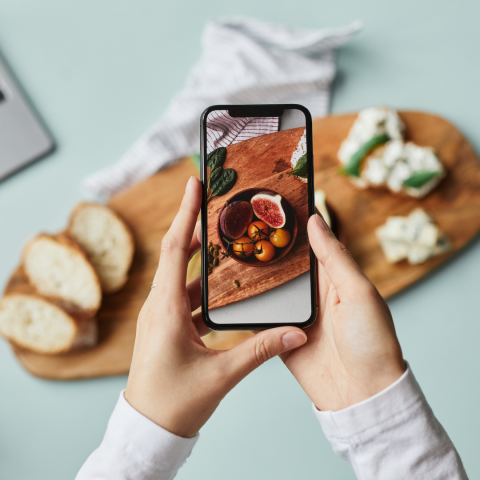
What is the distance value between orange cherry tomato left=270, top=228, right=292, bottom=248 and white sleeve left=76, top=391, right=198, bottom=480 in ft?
1.35

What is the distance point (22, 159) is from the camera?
1.59 m

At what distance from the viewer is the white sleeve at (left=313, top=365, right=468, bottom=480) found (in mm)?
771

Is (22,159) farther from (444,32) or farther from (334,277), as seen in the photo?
(444,32)

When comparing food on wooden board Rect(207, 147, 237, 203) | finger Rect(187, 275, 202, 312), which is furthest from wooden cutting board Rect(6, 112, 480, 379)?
food on wooden board Rect(207, 147, 237, 203)

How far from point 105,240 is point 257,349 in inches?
33.3

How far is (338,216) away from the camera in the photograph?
52.8 inches

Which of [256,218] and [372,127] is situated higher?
[256,218]

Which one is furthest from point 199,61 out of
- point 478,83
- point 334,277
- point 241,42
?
point 334,277

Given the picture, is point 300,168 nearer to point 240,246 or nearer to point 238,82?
point 240,246

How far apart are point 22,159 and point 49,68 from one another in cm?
40

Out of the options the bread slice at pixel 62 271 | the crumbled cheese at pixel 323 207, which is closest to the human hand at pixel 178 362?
the crumbled cheese at pixel 323 207

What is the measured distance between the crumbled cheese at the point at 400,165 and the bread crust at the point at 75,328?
1.03m

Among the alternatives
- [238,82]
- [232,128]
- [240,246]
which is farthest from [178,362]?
[238,82]

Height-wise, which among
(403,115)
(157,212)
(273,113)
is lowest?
(403,115)
